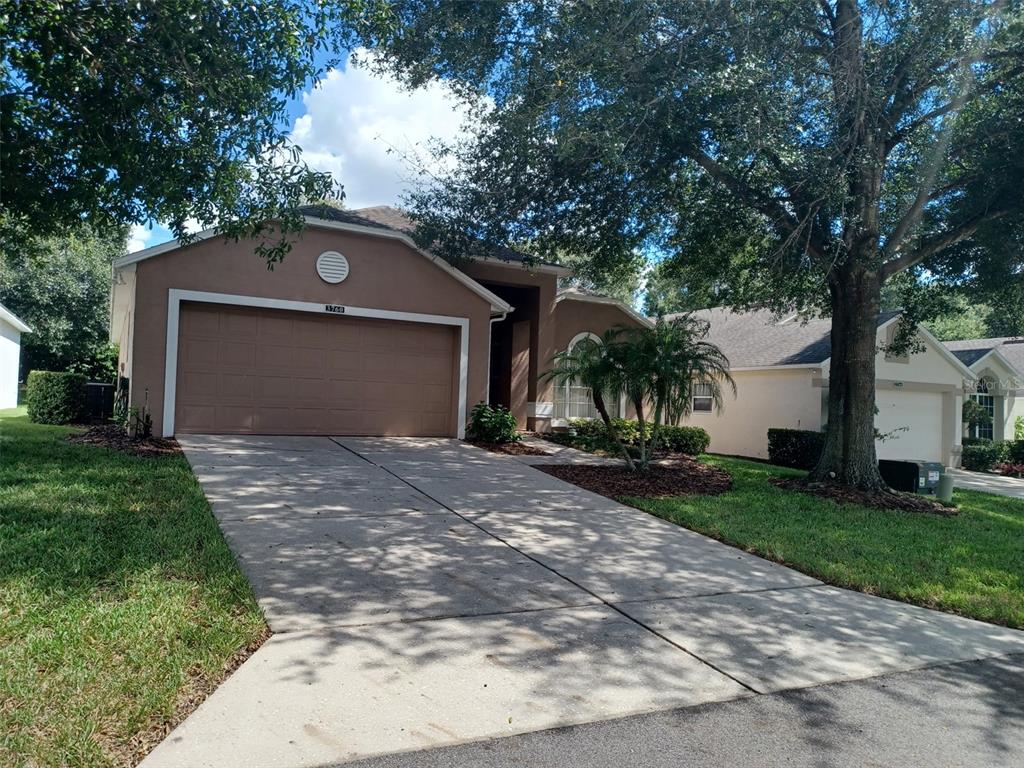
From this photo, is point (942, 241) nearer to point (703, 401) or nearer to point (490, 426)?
point (490, 426)

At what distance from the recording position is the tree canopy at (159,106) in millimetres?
6758

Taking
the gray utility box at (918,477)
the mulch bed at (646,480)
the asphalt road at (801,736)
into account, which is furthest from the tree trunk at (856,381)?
the asphalt road at (801,736)

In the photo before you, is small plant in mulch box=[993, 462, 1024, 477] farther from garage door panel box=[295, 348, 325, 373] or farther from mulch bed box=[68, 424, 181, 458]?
mulch bed box=[68, 424, 181, 458]

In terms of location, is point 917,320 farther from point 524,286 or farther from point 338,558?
point 338,558

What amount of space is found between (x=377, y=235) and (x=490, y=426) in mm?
4220

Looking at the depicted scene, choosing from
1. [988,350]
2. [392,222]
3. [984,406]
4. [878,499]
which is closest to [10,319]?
[392,222]

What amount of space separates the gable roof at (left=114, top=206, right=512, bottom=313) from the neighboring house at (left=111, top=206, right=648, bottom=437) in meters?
0.03

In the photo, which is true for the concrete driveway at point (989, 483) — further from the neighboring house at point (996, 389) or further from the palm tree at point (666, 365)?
the palm tree at point (666, 365)

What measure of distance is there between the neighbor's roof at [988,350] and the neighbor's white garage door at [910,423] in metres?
2.49

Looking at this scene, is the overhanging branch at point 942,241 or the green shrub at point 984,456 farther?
the green shrub at point 984,456

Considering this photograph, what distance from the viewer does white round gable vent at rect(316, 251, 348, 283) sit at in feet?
43.9

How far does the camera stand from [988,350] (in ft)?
75.7

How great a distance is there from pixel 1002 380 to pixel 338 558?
81.8 feet

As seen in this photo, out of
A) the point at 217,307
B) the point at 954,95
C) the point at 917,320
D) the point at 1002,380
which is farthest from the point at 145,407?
the point at 1002,380
